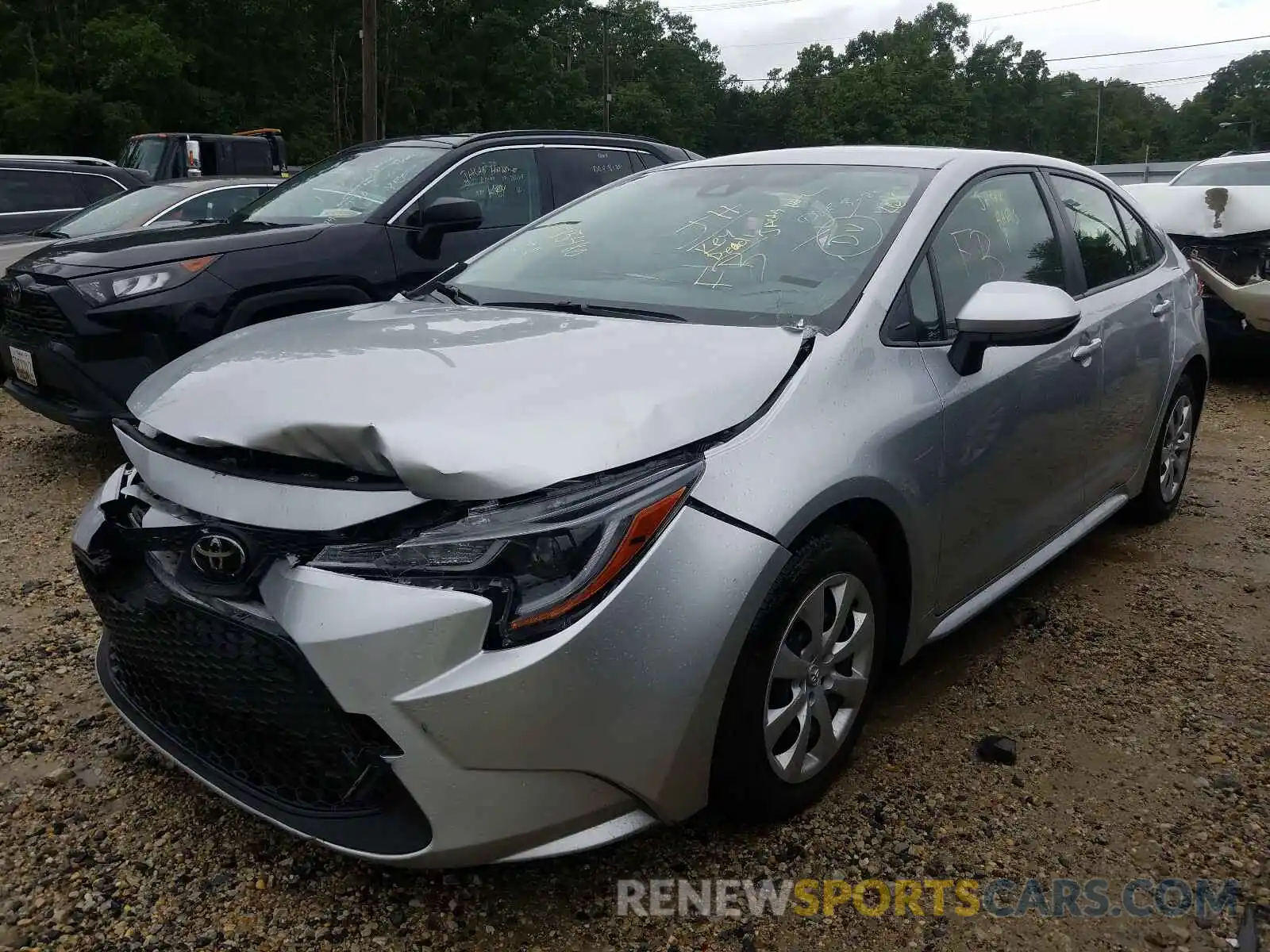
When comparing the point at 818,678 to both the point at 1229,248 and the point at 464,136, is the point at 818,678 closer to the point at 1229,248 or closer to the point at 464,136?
the point at 464,136

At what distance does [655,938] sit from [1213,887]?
3.95 ft

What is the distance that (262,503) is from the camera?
189cm

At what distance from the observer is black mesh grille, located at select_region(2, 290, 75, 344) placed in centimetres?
447

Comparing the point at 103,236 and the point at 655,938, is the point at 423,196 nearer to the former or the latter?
the point at 103,236

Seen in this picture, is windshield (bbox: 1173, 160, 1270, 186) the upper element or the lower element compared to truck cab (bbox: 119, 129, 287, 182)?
lower

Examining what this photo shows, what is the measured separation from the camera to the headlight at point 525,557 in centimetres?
176

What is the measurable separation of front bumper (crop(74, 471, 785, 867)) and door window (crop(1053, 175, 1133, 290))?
7.12ft

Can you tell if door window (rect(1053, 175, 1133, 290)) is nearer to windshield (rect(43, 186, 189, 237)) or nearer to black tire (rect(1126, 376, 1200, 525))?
black tire (rect(1126, 376, 1200, 525))

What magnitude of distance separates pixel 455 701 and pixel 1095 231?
2.99 m

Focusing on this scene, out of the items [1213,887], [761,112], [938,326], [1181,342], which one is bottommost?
[1213,887]

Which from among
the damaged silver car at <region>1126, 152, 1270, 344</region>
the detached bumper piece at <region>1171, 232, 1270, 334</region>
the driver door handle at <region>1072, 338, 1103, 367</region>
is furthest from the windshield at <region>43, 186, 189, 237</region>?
the detached bumper piece at <region>1171, 232, 1270, 334</region>

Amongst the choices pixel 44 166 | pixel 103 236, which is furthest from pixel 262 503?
pixel 44 166

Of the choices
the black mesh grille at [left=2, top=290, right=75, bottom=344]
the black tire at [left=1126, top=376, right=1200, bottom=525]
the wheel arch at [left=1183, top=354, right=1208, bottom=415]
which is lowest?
the black tire at [left=1126, top=376, right=1200, bottom=525]

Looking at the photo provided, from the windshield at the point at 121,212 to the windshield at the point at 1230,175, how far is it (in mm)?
8122
